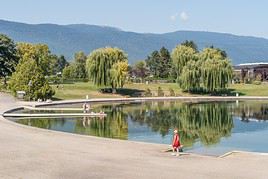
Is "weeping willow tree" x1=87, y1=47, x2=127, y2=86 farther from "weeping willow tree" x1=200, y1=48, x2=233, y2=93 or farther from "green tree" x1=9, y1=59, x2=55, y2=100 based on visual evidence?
"green tree" x1=9, y1=59, x2=55, y2=100

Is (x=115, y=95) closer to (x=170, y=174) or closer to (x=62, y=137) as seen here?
(x=62, y=137)

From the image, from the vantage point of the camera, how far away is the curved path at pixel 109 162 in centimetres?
1698

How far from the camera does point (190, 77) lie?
75438 mm

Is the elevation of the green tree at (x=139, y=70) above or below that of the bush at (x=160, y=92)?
above

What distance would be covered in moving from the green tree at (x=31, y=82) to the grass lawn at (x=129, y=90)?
19.9ft

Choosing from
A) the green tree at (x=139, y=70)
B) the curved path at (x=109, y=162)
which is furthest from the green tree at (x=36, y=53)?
the curved path at (x=109, y=162)

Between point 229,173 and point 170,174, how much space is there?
2011 millimetres

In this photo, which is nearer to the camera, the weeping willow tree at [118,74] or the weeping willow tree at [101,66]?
the weeping willow tree at [118,74]

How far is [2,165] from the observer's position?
18281mm

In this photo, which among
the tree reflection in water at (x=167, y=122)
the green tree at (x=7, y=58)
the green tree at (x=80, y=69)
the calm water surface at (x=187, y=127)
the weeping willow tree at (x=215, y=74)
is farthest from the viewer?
the green tree at (x=80, y=69)

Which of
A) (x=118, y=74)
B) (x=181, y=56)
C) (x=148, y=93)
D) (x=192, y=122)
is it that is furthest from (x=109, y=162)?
(x=181, y=56)

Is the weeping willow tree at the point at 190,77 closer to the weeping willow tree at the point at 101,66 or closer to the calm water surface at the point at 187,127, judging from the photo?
the weeping willow tree at the point at 101,66

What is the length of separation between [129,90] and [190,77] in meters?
9.38

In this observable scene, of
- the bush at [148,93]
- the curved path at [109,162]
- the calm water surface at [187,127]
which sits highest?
the bush at [148,93]
